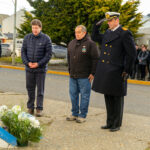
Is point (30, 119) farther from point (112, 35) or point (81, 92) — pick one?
point (112, 35)

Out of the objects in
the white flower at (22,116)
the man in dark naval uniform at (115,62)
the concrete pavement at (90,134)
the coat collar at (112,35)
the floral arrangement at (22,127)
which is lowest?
the concrete pavement at (90,134)

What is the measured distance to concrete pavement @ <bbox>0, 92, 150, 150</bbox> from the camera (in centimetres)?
385

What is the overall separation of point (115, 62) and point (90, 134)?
1203 mm

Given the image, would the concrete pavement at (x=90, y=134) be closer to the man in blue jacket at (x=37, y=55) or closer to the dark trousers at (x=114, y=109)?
the dark trousers at (x=114, y=109)

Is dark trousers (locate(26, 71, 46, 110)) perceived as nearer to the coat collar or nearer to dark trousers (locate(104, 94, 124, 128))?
dark trousers (locate(104, 94, 124, 128))

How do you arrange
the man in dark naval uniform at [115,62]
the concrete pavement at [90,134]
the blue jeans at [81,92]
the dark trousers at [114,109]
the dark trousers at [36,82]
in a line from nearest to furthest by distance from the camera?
the concrete pavement at [90,134]
the man in dark naval uniform at [115,62]
the dark trousers at [114,109]
the blue jeans at [81,92]
the dark trousers at [36,82]

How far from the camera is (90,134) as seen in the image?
4.39 metres

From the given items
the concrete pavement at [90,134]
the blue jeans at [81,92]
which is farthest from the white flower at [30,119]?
the blue jeans at [81,92]

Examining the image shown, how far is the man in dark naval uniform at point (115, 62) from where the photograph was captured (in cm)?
430

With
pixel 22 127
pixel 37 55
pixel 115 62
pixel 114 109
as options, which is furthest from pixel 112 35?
pixel 22 127

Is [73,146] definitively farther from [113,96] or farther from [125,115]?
[125,115]

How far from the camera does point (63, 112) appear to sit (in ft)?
18.9

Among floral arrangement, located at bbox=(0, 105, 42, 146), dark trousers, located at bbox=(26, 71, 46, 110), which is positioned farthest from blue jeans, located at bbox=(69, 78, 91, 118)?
floral arrangement, located at bbox=(0, 105, 42, 146)

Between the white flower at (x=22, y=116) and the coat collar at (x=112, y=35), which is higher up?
the coat collar at (x=112, y=35)
